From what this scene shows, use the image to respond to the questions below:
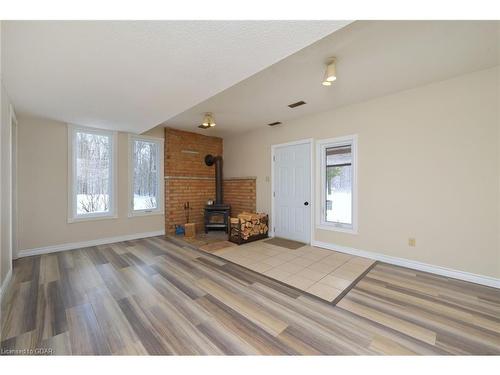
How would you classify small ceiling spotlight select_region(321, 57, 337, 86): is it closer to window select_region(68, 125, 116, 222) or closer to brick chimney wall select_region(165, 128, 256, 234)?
brick chimney wall select_region(165, 128, 256, 234)

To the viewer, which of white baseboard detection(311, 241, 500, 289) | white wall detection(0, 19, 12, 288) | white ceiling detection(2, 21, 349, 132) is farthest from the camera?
white baseboard detection(311, 241, 500, 289)

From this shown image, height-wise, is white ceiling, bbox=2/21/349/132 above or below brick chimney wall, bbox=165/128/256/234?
above

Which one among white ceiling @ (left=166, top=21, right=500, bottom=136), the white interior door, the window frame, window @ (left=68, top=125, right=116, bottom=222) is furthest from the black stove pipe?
window @ (left=68, top=125, right=116, bottom=222)

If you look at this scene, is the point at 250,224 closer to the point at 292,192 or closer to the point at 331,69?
the point at 292,192

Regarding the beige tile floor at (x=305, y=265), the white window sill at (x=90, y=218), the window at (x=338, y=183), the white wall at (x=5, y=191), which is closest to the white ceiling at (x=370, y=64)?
the window at (x=338, y=183)

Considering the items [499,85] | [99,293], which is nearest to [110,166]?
[99,293]

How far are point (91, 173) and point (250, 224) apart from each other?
3.19m

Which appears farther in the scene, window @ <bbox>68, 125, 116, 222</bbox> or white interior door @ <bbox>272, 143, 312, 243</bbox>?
white interior door @ <bbox>272, 143, 312, 243</bbox>

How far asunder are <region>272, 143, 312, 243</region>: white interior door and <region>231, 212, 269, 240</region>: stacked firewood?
0.28m

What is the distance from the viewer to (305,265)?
2.96 meters

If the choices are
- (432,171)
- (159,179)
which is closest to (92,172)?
(159,179)

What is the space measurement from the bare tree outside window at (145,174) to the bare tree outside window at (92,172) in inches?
19.0

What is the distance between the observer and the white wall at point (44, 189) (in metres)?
3.34

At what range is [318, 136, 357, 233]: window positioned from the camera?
11.4 feet
